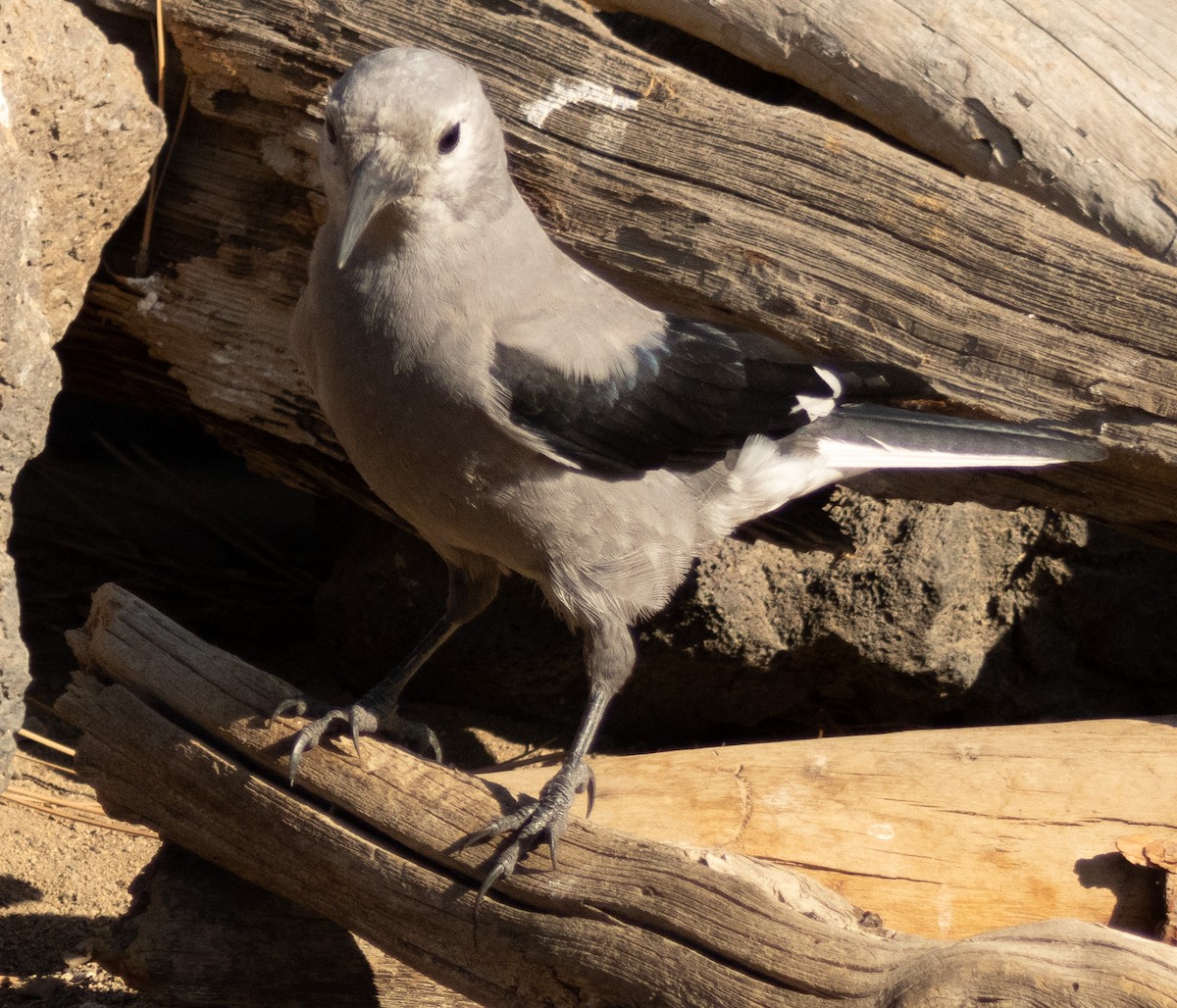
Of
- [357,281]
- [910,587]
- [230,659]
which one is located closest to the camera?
[357,281]

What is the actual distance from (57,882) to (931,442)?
8.95 feet

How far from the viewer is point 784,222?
3.20 meters

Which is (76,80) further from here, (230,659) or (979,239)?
(979,239)

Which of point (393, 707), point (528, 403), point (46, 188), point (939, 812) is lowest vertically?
point (393, 707)

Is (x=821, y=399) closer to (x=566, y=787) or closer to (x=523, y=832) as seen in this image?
(x=566, y=787)

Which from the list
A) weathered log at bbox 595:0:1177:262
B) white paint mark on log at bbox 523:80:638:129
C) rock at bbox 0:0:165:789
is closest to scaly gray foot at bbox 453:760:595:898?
rock at bbox 0:0:165:789

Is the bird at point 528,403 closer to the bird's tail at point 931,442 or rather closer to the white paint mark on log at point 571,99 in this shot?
the bird's tail at point 931,442

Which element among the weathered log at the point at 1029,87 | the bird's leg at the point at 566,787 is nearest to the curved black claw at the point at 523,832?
the bird's leg at the point at 566,787

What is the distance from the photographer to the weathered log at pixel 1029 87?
3.36 metres

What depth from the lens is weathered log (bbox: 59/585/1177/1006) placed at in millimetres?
2104

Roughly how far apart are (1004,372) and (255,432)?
2.20 meters

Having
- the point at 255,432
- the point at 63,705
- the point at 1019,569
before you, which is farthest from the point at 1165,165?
the point at 63,705

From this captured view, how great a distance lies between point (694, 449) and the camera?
9.65ft

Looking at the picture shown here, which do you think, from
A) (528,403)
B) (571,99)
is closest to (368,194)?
(528,403)
